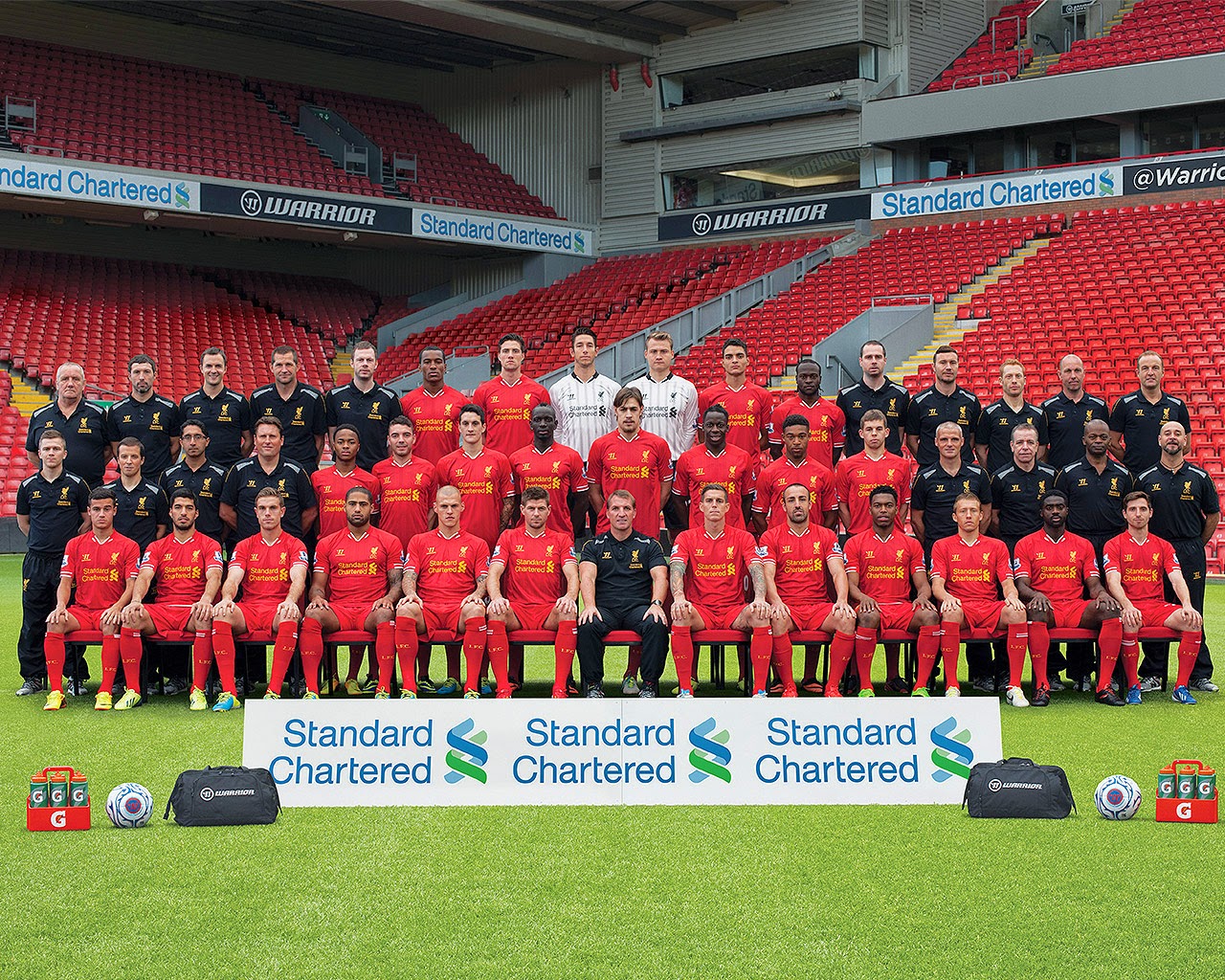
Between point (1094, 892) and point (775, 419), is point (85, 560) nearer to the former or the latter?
point (775, 419)

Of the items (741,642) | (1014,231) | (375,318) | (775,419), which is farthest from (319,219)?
(741,642)

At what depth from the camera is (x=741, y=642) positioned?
8250 millimetres

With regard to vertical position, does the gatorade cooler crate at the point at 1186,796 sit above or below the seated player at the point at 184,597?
below

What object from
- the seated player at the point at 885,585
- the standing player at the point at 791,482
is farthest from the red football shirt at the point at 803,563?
the standing player at the point at 791,482

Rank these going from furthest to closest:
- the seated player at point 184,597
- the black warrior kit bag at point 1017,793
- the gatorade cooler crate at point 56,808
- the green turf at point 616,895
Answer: the seated player at point 184,597
the black warrior kit bag at point 1017,793
the gatorade cooler crate at point 56,808
the green turf at point 616,895

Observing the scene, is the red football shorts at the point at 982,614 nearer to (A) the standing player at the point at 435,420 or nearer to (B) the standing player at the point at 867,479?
(B) the standing player at the point at 867,479

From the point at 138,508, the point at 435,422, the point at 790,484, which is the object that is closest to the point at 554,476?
the point at 435,422

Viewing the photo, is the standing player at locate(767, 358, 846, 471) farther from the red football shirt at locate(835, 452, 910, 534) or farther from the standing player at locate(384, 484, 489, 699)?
the standing player at locate(384, 484, 489, 699)

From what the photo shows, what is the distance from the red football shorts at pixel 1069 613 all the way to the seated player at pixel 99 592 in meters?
5.67

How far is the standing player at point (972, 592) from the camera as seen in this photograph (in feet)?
27.1

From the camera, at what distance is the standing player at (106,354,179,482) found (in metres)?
9.45

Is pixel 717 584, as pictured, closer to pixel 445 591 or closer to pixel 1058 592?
pixel 445 591

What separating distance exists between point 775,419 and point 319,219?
17575mm

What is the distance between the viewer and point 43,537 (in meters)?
8.86
